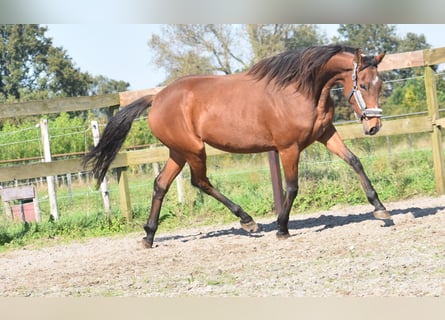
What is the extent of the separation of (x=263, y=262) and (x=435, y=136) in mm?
3386

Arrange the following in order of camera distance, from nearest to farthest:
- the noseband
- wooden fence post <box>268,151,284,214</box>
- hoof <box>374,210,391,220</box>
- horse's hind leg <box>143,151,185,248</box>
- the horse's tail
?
1. the noseband
2. hoof <box>374,210,391,220</box>
3. horse's hind leg <box>143,151,185,248</box>
4. the horse's tail
5. wooden fence post <box>268,151,284,214</box>

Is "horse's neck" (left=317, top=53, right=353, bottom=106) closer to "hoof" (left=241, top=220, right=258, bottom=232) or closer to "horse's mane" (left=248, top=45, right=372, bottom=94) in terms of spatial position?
"horse's mane" (left=248, top=45, right=372, bottom=94)

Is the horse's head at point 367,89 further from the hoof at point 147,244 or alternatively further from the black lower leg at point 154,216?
the hoof at point 147,244

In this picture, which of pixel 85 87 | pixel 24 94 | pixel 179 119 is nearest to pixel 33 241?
pixel 179 119

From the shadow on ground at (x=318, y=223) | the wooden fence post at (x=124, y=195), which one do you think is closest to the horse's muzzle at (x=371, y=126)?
the shadow on ground at (x=318, y=223)

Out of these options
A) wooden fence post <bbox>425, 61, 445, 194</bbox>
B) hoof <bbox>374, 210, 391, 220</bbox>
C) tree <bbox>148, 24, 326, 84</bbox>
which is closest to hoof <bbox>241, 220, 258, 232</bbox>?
hoof <bbox>374, 210, 391, 220</bbox>

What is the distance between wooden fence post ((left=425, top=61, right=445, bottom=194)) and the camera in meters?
6.87

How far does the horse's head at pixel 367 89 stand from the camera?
5.05 meters

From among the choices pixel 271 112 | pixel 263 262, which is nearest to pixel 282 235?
pixel 263 262

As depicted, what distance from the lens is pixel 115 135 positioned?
6.17 m

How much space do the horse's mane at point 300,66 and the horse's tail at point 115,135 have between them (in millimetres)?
1351

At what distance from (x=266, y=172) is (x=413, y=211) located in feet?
11.1

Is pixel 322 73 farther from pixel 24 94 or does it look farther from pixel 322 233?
pixel 24 94

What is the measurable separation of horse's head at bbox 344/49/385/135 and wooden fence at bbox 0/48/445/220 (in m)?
1.67
